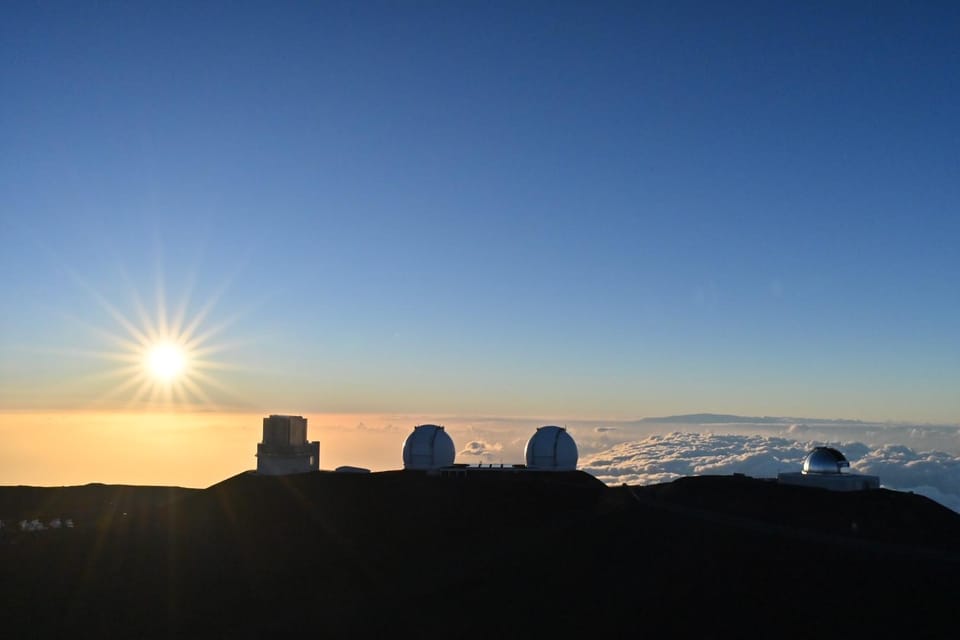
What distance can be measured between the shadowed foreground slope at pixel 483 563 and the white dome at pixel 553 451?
830cm

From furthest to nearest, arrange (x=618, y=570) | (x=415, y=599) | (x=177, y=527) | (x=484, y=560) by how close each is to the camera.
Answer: (x=177, y=527), (x=484, y=560), (x=618, y=570), (x=415, y=599)

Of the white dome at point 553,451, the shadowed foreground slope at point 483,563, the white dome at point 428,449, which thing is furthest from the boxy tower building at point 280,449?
the white dome at point 553,451

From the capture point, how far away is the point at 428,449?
62062 millimetres

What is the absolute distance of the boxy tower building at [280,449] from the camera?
197 ft

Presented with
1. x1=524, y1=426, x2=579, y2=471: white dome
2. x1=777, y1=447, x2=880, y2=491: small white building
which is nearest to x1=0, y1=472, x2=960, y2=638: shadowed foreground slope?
x1=777, y1=447, x2=880, y2=491: small white building

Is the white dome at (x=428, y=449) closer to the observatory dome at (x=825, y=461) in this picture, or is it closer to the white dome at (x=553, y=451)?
the white dome at (x=553, y=451)

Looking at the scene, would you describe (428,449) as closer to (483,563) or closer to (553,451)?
(553,451)

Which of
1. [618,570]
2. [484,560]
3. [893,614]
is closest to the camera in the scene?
[893,614]

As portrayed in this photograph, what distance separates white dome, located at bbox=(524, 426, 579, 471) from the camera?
64.2 m

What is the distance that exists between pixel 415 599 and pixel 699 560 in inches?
488

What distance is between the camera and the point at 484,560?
3300 centimetres

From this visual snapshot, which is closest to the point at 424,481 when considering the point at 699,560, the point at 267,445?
the point at 267,445

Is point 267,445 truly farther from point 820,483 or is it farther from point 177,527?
point 820,483

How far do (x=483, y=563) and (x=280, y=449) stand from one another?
104 ft
